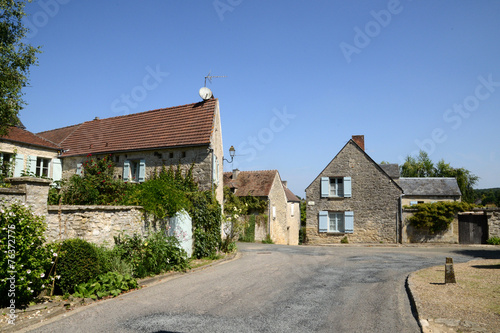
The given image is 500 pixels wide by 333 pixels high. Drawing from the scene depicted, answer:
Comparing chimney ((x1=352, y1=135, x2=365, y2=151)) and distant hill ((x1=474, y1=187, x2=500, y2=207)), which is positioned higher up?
chimney ((x1=352, y1=135, x2=365, y2=151))

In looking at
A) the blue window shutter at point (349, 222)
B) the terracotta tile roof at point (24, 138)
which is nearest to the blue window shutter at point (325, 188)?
the blue window shutter at point (349, 222)

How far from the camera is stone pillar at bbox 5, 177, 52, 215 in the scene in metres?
7.32

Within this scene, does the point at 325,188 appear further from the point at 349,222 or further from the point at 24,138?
the point at 24,138

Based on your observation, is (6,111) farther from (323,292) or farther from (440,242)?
(440,242)

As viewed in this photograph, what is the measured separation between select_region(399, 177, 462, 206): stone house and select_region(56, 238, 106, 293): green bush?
3240 cm

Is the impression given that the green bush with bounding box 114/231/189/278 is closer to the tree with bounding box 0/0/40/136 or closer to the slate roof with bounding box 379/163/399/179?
the tree with bounding box 0/0/40/136

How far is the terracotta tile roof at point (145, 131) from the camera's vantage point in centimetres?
1795

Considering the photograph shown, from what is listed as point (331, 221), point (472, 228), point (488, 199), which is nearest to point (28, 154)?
point (331, 221)

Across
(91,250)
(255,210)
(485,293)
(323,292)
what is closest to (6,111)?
(91,250)

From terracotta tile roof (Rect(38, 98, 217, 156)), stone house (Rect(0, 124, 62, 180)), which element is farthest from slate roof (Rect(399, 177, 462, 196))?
stone house (Rect(0, 124, 62, 180))

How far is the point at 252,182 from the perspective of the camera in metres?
32.2

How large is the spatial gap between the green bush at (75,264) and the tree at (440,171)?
5231cm

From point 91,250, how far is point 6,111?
9.05 metres

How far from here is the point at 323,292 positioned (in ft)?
28.1
